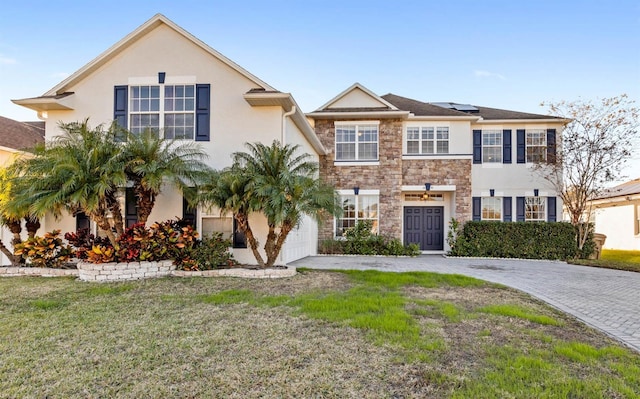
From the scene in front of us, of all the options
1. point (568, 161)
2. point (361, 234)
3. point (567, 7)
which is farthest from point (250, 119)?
point (568, 161)

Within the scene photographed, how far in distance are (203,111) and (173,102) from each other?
101 cm

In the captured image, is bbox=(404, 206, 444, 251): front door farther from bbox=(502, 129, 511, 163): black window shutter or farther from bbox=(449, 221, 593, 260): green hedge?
bbox=(502, 129, 511, 163): black window shutter

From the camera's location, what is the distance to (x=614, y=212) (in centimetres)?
2228

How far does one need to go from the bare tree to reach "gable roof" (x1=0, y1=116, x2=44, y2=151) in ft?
68.4

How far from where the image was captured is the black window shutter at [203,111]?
1095cm

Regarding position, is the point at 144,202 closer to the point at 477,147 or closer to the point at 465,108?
the point at 477,147

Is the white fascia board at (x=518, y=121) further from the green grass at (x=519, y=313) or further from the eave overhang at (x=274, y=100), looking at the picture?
the green grass at (x=519, y=313)

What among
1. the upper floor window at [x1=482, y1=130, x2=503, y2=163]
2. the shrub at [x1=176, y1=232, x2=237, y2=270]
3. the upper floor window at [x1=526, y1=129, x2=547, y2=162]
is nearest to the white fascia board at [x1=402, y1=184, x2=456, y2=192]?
the upper floor window at [x1=482, y1=130, x2=503, y2=163]

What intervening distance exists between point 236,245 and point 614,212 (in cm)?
2321

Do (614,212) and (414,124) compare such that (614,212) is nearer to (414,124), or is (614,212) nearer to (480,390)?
(414,124)

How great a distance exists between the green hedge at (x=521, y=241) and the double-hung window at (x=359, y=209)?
3.58 metres

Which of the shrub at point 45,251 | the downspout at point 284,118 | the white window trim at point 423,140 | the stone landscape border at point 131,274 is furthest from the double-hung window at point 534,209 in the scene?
the shrub at point 45,251

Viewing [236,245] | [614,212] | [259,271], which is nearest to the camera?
[259,271]

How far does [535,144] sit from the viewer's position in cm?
1634
